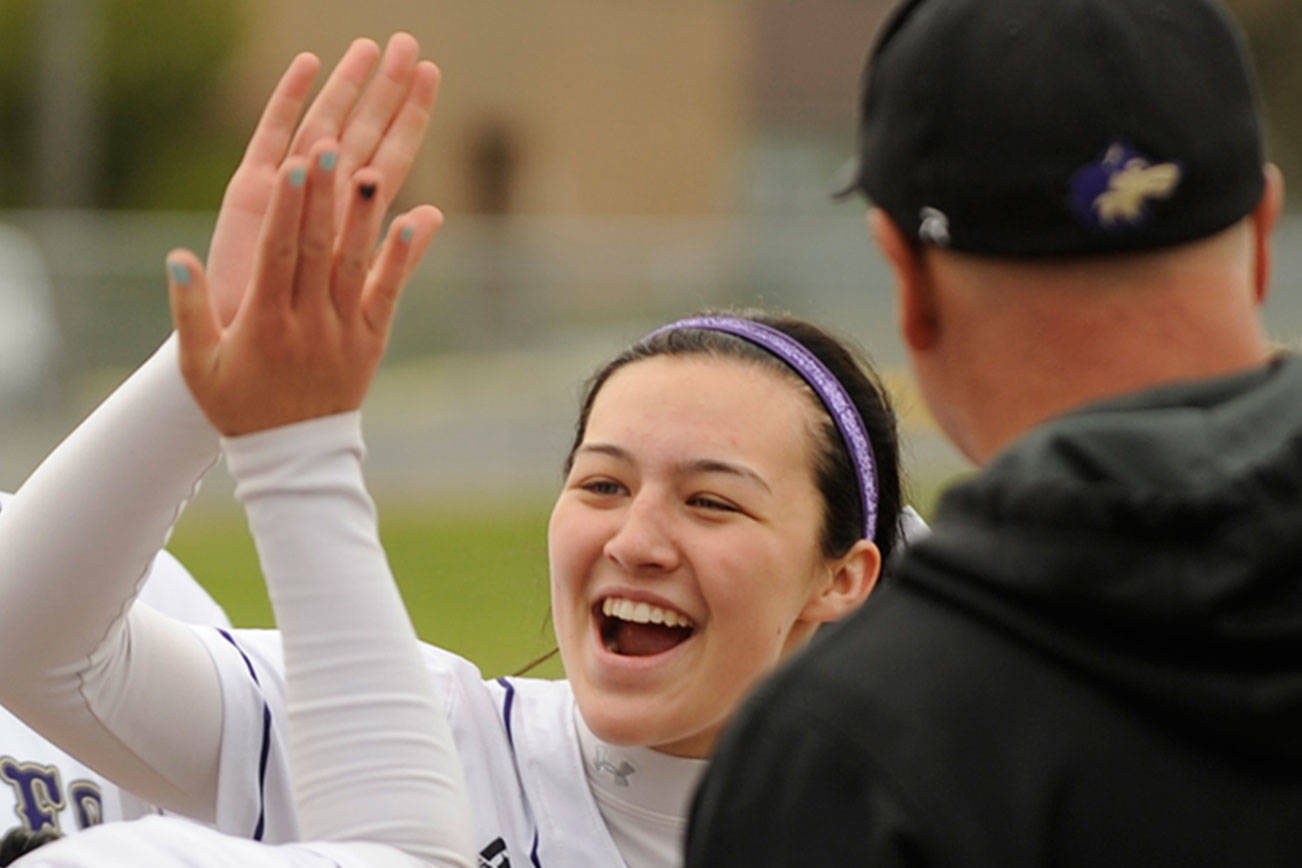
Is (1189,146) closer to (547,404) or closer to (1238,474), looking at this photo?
(1238,474)

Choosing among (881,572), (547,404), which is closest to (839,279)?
(547,404)

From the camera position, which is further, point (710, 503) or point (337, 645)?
point (710, 503)

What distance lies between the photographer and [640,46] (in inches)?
1226

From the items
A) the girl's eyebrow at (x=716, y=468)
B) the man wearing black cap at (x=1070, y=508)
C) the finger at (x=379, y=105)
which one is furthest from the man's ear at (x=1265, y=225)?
the girl's eyebrow at (x=716, y=468)

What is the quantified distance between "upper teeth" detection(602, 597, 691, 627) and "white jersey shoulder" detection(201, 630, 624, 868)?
151mm

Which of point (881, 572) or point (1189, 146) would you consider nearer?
point (1189, 146)

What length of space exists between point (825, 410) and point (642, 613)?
45 centimetres

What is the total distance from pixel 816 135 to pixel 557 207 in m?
4.17

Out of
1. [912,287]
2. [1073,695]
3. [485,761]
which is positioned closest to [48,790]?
[485,761]

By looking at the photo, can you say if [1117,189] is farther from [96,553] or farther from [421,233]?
[96,553]

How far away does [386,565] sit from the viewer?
1997 millimetres

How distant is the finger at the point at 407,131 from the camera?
2.00 meters

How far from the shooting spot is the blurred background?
16031 millimetres

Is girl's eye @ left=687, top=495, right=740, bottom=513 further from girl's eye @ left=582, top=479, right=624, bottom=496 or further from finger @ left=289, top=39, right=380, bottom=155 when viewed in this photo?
finger @ left=289, top=39, right=380, bottom=155
